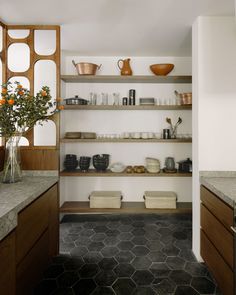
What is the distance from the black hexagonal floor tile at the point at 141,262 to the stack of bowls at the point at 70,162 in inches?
58.1

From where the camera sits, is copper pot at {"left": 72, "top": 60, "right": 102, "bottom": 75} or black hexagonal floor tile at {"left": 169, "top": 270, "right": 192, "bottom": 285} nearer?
black hexagonal floor tile at {"left": 169, "top": 270, "right": 192, "bottom": 285}

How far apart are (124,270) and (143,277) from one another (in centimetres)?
18

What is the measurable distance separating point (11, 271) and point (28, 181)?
0.84 m

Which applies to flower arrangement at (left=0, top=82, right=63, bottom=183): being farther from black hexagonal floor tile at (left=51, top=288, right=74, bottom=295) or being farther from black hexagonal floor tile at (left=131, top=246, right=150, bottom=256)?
black hexagonal floor tile at (left=131, top=246, right=150, bottom=256)

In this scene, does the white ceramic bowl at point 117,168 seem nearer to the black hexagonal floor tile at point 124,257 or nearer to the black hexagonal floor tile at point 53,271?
the black hexagonal floor tile at point 124,257

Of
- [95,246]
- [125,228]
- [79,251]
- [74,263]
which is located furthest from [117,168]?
[74,263]

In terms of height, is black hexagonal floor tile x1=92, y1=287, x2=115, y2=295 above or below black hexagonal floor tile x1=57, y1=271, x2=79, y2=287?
below

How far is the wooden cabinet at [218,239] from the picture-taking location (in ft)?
4.70

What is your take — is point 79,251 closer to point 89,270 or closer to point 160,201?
point 89,270

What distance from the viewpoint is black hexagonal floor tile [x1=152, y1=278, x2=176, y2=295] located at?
67.0 inches

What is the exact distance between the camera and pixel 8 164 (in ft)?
6.07

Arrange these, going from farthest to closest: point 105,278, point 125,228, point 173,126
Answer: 1. point 173,126
2. point 125,228
3. point 105,278

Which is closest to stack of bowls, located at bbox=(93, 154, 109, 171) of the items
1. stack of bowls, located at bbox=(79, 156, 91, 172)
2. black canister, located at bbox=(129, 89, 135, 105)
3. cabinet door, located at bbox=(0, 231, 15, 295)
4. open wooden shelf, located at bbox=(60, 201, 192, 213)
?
stack of bowls, located at bbox=(79, 156, 91, 172)

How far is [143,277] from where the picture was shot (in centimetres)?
187
